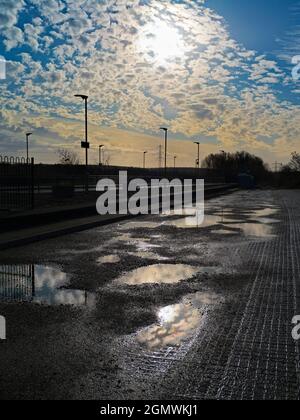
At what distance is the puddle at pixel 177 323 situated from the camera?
5.32 metres

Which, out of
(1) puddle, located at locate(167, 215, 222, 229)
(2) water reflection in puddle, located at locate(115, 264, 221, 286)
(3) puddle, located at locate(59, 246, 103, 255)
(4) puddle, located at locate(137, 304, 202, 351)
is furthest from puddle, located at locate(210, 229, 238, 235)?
(4) puddle, located at locate(137, 304, 202, 351)

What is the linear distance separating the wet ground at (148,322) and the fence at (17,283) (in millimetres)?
18

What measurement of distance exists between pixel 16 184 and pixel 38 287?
37.1ft

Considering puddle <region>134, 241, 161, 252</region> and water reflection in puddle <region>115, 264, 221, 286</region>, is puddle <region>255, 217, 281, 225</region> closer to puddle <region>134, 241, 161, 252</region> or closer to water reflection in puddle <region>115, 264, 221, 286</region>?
puddle <region>134, 241, 161, 252</region>

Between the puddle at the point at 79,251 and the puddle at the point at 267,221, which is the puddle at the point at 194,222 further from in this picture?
the puddle at the point at 79,251

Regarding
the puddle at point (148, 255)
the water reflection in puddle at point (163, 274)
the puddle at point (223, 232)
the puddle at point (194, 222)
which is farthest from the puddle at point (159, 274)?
the puddle at point (194, 222)

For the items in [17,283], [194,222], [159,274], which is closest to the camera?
[17,283]

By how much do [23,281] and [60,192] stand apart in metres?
19.9

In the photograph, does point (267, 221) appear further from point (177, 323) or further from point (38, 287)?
point (177, 323)

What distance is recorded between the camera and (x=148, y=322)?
19.7ft

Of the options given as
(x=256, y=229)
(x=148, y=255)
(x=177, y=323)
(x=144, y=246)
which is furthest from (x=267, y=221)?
(x=177, y=323)
